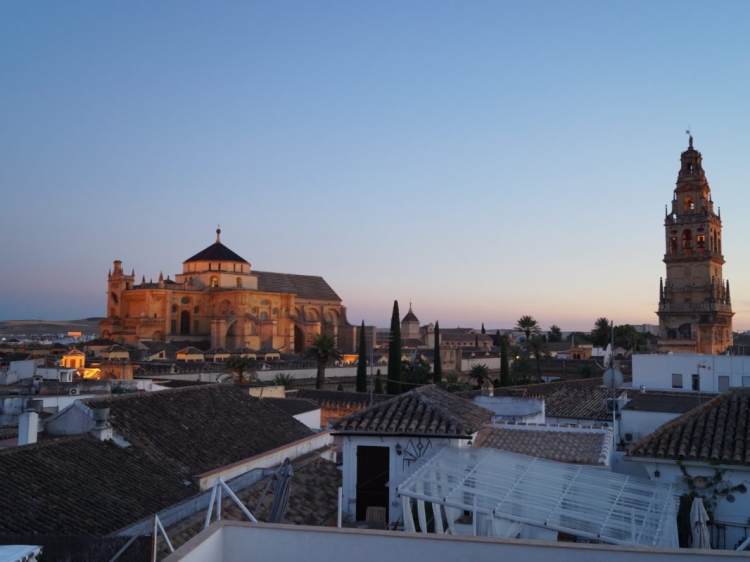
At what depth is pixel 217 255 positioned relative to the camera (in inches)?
3007

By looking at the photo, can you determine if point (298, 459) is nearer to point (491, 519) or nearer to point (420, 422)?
point (420, 422)

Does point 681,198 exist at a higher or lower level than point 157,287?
higher

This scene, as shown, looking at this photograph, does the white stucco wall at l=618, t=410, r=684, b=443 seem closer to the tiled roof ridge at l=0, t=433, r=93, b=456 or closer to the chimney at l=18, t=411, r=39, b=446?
the tiled roof ridge at l=0, t=433, r=93, b=456

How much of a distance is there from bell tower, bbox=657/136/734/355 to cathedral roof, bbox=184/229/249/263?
45.9 meters

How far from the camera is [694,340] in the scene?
51.8m

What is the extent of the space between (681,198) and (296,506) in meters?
52.7

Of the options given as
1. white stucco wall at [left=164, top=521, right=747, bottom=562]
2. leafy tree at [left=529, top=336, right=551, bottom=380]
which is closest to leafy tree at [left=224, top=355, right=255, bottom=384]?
leafy tree at [left=529, top=336, right=551, bottom=380]

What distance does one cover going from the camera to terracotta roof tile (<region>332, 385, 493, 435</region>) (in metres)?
10.0

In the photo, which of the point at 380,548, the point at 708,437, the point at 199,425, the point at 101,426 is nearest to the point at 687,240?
the point at 708,437

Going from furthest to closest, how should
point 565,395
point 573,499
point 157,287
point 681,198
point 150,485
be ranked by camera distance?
point 157,287
point 681,198
point 565,395
point 150,485
point 573,499

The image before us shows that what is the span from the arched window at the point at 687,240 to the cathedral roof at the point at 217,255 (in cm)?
4688

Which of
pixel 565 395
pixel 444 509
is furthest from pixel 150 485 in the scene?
pixel 565 395

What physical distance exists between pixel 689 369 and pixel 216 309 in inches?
2146

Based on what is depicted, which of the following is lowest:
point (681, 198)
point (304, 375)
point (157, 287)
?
point (304, 375)
